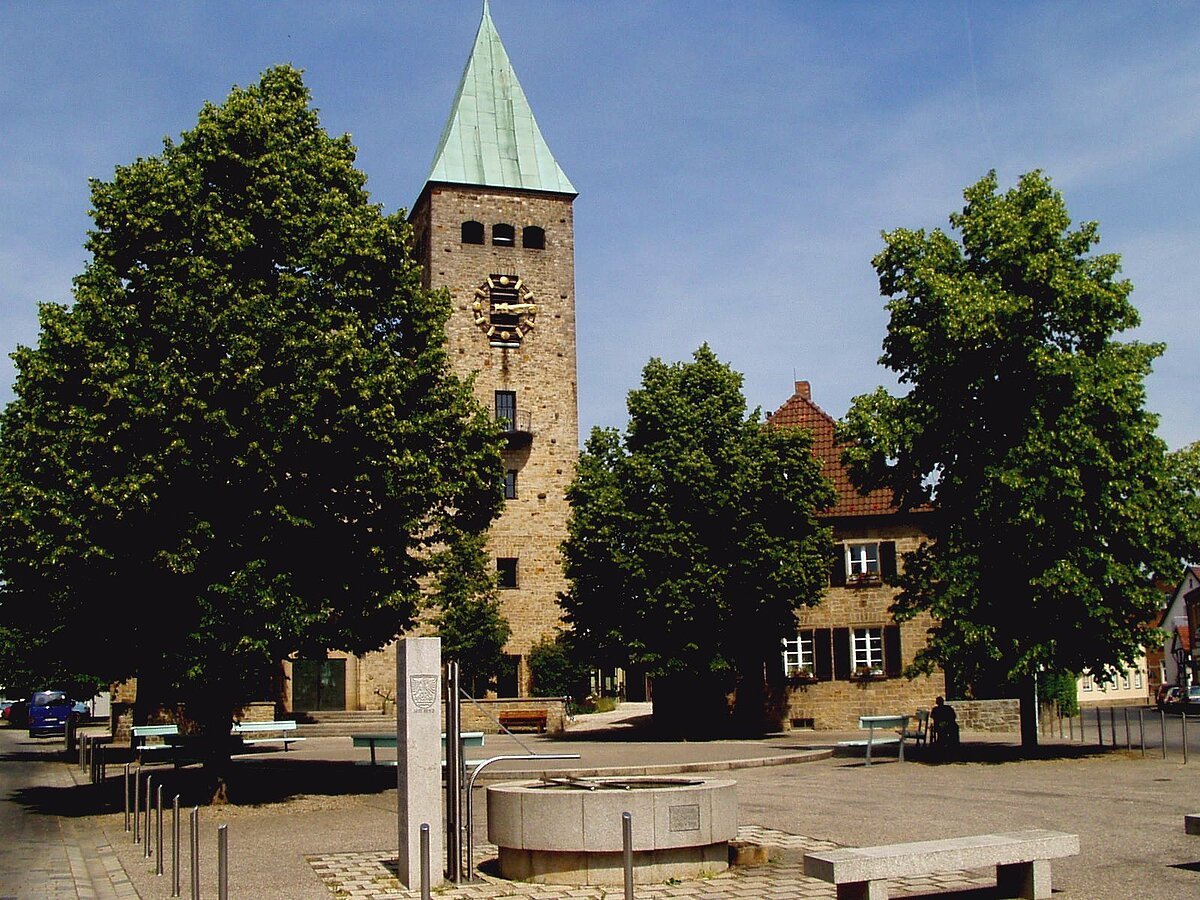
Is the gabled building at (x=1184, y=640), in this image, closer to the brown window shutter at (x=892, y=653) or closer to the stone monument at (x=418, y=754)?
the brown window shutter at (x=892, y=653)

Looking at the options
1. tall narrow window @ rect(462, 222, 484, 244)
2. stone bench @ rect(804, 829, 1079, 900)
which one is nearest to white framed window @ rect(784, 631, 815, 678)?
tall narrow window @ rect(462, 222, 484, 244)

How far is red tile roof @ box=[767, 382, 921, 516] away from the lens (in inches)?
1559

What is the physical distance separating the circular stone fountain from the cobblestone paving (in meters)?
0.15

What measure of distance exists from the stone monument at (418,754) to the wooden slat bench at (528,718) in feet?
102

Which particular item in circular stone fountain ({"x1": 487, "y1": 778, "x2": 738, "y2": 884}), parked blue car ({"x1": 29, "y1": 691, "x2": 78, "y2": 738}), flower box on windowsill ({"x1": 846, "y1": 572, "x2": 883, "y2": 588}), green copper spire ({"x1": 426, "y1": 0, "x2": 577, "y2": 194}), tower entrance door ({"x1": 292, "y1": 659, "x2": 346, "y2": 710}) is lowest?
parked blue car ({"x1": 29, "y1": 691, "x2": 78, "y2": 738})

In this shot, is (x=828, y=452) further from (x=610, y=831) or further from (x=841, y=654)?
(x=610, y=831)

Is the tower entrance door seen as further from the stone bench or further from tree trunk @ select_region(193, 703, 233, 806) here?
the stone bench

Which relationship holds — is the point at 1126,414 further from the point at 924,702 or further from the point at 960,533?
the point at 924,702

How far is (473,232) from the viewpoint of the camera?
5175 centimetres

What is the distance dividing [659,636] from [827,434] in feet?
36.6

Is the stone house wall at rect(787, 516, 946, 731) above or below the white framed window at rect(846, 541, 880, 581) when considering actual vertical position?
below

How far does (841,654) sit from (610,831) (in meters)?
29.6

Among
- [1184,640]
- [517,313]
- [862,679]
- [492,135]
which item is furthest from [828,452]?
[1184,640]

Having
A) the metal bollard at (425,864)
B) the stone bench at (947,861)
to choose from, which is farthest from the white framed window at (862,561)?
the metal bollard at (425,864)
